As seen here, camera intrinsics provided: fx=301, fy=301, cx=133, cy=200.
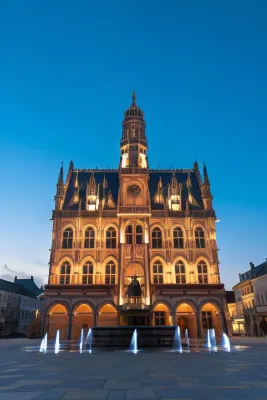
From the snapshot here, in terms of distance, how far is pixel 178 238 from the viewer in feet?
146

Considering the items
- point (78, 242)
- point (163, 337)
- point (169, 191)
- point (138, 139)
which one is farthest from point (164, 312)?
point (138, 139)

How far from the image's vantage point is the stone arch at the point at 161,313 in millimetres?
39312

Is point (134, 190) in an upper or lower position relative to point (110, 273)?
upper

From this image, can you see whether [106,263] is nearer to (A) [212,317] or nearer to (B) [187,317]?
(B) [187,317]

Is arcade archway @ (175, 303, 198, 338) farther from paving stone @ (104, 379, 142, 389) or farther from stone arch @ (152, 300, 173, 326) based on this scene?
paving stone @ (104, 379, 142, 389)

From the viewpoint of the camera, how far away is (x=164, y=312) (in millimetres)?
40594

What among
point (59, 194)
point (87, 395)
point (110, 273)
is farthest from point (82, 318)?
point (87, 395)

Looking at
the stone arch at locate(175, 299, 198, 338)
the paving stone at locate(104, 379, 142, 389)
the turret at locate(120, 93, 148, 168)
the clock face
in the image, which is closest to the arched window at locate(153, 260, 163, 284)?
the stone arch at locate(175, 299, 198, 338)

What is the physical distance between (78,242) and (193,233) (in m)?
16.8

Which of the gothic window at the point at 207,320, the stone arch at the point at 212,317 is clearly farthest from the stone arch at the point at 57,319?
the gothic window at the point at 207,320

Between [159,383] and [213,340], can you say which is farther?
[213,340]

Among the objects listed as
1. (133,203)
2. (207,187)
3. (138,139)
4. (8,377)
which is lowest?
(8,377)

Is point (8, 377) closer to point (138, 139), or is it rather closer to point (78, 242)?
point (78, 242)

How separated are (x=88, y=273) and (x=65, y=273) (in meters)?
3.24
